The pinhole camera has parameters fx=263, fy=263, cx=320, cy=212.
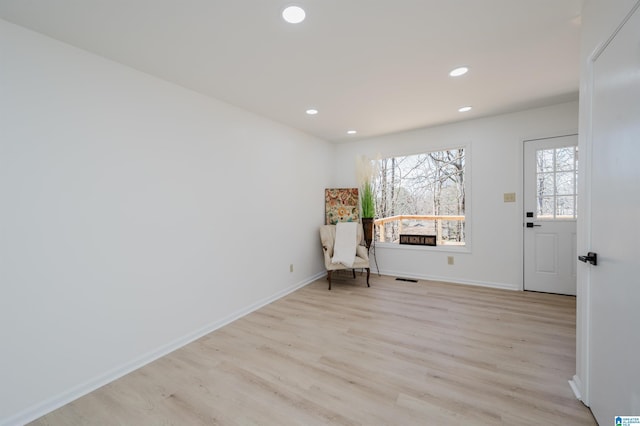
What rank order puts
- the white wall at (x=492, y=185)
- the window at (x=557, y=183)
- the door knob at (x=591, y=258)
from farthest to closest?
the white wall at (x=492, y=185), the window at (x=557, y=183), the door knob at (x=591, y=258)

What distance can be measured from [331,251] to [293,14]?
319 centimetres

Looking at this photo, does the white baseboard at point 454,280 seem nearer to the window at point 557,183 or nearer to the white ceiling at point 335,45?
the window at point 557,183

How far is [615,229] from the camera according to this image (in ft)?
4.25

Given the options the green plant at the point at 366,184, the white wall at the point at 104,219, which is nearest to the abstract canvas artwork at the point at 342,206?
the green plant at the point at 366,184

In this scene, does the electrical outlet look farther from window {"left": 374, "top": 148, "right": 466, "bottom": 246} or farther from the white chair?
the white chair

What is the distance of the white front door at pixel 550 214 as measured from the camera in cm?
338

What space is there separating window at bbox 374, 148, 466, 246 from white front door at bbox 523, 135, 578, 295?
878 mm

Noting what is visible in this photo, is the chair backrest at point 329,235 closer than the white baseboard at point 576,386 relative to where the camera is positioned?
No

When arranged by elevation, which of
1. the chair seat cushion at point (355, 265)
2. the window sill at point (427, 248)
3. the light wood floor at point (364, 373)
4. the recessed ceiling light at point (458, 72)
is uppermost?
the recessed ceiling light at point (458, 72)

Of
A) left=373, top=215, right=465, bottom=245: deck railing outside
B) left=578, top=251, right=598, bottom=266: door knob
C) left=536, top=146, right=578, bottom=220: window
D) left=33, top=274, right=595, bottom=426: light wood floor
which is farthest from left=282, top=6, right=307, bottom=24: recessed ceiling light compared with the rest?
left=536, top=146, right=578, bottom=220: window

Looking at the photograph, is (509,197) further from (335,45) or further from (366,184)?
(335,45)

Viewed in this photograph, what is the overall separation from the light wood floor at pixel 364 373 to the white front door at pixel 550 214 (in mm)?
482

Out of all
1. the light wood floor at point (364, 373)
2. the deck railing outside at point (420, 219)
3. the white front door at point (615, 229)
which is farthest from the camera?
the deck railing outside at point (420, 219)

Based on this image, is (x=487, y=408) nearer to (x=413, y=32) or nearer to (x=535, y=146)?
(x=413, y=32)
